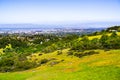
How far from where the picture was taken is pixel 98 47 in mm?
81562

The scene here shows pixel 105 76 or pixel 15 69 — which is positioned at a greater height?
pixel 105 76

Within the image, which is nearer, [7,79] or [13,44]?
[7,79]

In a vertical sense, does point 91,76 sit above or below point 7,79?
above

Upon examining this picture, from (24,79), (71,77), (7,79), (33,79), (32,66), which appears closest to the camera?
(71,77)

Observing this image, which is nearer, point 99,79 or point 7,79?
point 99,79

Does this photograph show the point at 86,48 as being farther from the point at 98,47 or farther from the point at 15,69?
the point at 15,69

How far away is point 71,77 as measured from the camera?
36.8m

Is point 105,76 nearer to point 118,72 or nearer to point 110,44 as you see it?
point 118,72

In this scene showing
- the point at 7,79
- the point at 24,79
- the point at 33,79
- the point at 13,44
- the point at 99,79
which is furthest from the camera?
the point at 13,44

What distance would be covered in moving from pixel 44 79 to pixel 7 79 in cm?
1051

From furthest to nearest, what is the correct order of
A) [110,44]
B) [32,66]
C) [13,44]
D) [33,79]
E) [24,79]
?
[13,44]
[110,44]
[32,66]
[24,79]
[33,79]

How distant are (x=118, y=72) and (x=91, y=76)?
11.9ft

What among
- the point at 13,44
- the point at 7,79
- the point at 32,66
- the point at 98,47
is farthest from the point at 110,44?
the point at 13,44

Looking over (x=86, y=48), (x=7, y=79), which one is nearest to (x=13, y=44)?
(x=86, y=48)
